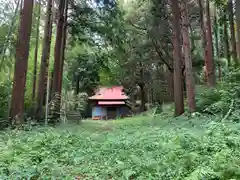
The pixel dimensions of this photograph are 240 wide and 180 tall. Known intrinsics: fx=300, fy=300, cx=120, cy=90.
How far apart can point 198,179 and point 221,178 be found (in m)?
0.27

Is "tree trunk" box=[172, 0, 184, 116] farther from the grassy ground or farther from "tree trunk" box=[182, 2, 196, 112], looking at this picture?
the grassy ground

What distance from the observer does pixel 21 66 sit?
10.5 m

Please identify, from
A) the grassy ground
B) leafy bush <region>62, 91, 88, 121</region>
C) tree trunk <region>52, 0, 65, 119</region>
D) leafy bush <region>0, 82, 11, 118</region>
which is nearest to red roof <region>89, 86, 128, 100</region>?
leafy bush <region>62, 91, 88, 121</region>

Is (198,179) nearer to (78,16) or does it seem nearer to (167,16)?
(78,16)

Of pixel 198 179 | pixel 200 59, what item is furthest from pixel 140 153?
pixel 200 59

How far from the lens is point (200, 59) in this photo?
24.0 m

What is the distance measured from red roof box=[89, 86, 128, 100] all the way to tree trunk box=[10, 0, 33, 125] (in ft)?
82.7

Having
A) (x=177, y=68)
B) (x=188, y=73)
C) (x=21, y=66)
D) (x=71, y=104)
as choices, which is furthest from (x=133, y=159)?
(x=71, y=104)

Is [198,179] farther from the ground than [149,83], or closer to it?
closer to it

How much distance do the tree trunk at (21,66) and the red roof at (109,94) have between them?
2522cm

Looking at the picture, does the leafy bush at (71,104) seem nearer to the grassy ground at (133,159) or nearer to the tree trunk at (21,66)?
the tree trunk at (21,66)

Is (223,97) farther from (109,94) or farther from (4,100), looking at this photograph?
(109,94)

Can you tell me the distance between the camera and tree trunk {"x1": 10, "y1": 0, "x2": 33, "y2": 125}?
10258 mm

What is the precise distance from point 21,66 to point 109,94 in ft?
87.7
